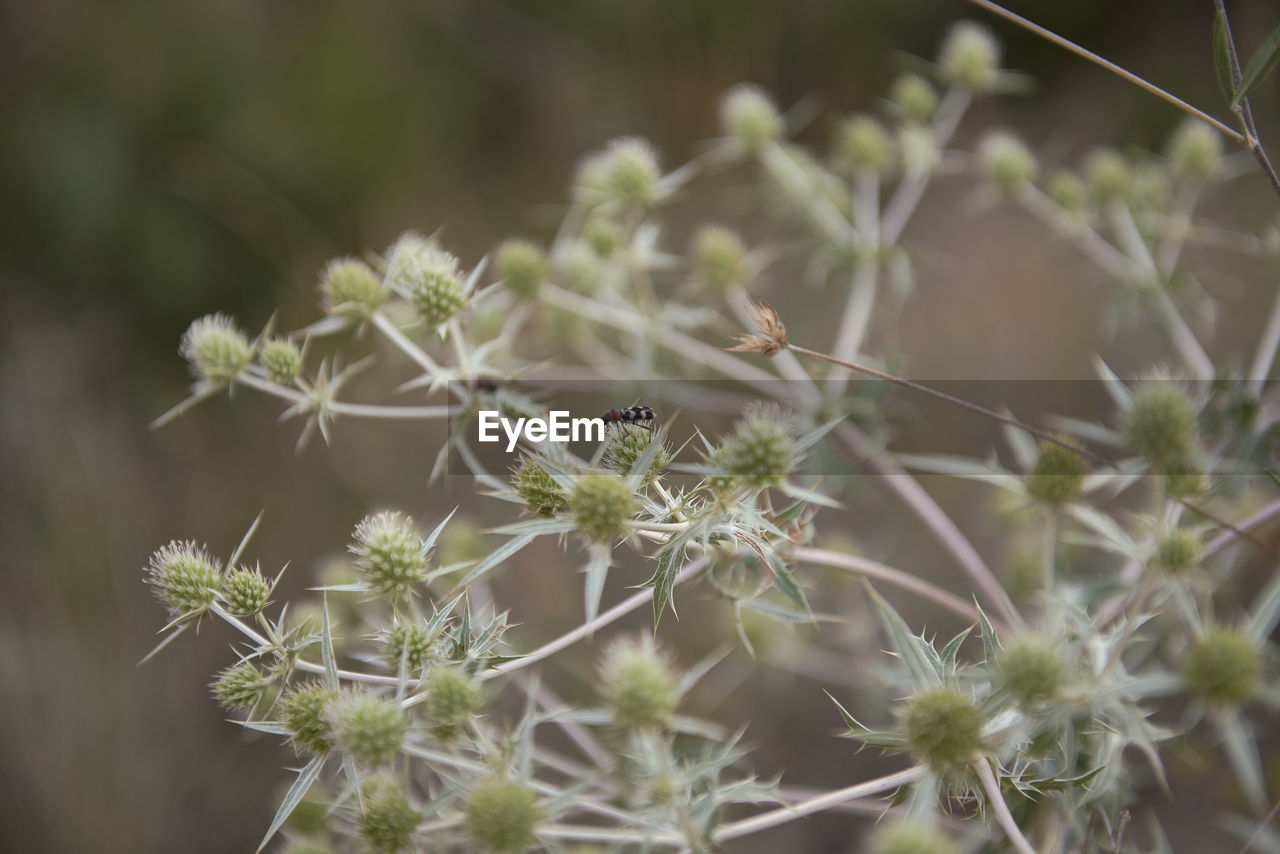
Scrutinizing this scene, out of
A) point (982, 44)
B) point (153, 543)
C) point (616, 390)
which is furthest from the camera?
point (153, 543)

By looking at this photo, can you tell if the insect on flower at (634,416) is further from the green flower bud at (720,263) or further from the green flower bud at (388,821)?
the green flower bud at (720,263)

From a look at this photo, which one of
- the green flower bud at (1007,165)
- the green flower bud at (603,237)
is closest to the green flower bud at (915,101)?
the green flower bud at (1007,165)

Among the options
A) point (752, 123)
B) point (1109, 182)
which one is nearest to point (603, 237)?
point (752, 123)

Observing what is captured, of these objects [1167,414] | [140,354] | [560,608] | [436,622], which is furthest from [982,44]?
[140,354]

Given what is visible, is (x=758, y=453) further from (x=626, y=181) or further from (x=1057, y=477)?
(x=626, y=181)

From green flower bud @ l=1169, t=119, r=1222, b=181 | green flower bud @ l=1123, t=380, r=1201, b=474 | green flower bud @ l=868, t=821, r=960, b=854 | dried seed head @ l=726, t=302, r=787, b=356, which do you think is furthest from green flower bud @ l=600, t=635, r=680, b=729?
green flower bud @ l=1169, t=119, r=1222, b=181

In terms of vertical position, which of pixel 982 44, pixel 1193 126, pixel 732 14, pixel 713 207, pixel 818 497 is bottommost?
pixel 818 497

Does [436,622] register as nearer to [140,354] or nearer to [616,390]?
[616,390]
